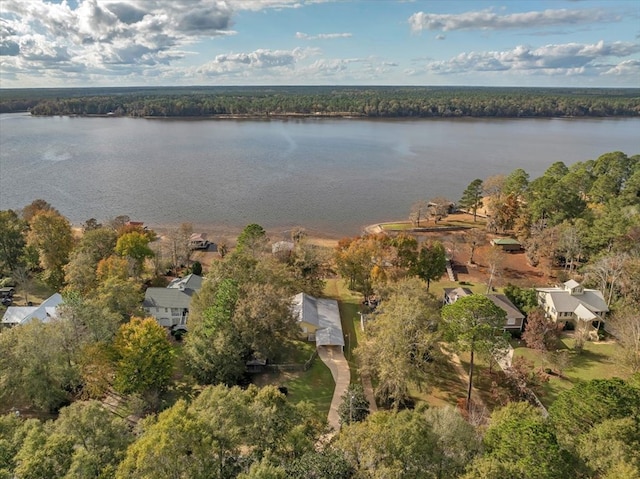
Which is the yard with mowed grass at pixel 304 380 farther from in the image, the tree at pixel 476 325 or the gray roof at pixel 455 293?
the gray roof at pixel 455 293

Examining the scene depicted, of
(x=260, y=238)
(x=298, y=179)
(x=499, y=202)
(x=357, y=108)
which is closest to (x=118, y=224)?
(x=260, y=238)

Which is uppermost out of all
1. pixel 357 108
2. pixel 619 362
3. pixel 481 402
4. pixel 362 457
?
pixel 357 108

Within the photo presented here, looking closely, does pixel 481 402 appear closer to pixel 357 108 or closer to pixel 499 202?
pixel 499 202

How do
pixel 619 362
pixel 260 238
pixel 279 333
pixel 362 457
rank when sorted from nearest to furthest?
1. pixel 362 457
2. pixel 619 362
3. pixel 279 333
4. pixel 260 238

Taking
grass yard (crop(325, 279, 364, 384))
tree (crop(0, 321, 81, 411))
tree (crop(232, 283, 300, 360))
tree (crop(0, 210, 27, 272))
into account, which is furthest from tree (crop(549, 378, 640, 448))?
tree (crop(0, 210, 27, 272))

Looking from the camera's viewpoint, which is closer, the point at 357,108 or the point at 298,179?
the point at 298,179

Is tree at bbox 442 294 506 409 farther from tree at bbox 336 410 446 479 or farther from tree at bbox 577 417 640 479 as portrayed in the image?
tree at bbox 336 410 446 479

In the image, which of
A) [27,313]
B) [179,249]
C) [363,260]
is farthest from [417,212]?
[27,313]
